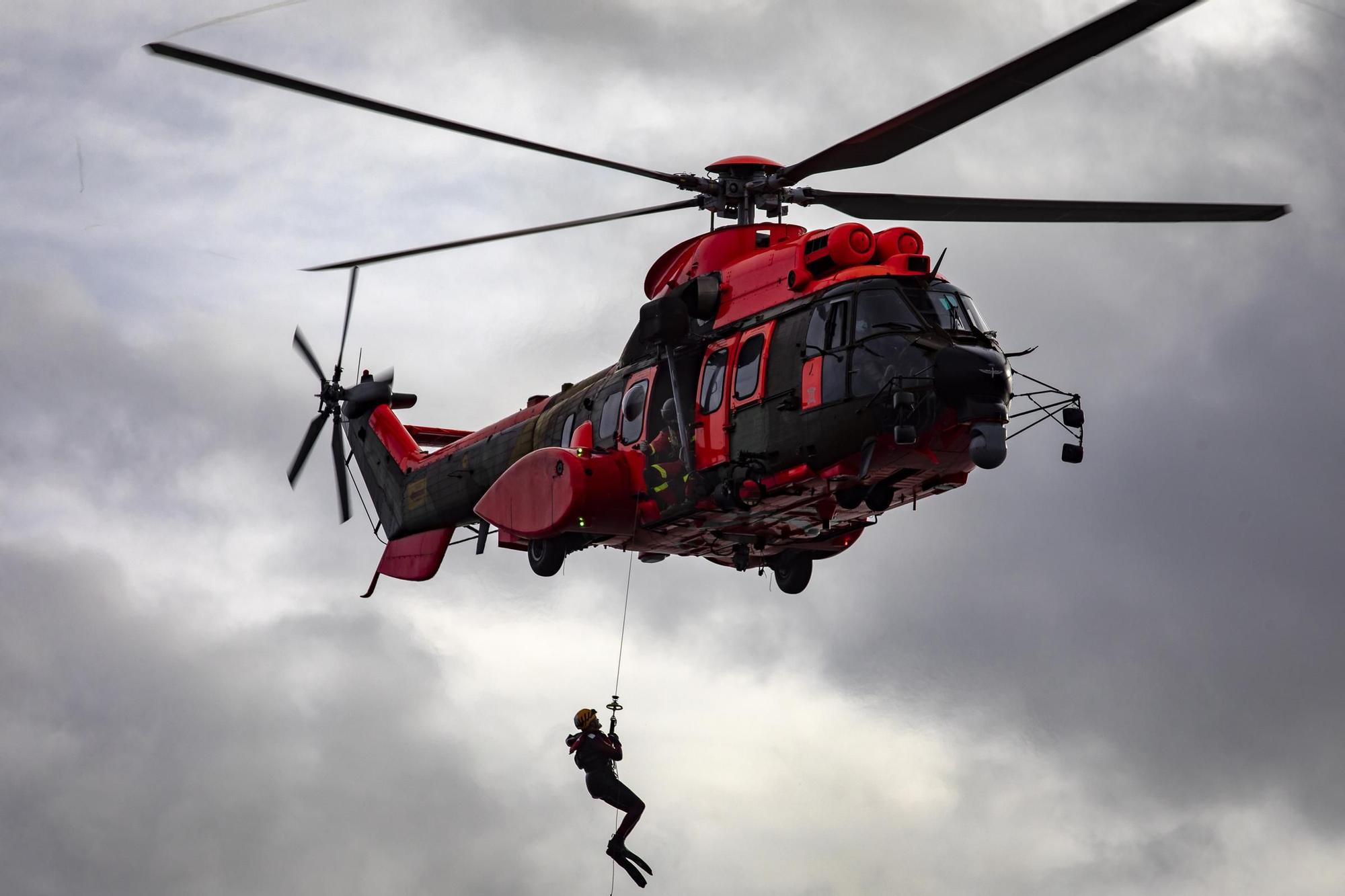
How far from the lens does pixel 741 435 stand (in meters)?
22.2

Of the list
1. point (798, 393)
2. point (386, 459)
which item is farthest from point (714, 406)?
point (386, 459)

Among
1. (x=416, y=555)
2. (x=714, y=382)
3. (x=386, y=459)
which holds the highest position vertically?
(x=386, y=459)

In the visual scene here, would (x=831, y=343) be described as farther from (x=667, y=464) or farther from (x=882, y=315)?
(x=667, y=464)

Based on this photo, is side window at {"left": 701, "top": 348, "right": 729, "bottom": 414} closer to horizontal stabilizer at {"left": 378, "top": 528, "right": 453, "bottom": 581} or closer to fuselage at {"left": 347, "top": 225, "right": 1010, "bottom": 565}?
fuselage at {"left": 347, "top": 225, "right": 1010, "bottom": 565}

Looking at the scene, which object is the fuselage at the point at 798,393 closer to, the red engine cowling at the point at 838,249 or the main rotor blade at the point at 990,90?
the red engine cowling at the point at 838,249

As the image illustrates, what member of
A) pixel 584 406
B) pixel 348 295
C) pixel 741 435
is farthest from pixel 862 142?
pixel 348 295

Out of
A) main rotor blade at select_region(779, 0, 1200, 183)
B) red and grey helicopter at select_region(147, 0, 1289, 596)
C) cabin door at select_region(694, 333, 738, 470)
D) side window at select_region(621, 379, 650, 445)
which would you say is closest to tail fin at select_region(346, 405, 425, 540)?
red and grey helicopter at select_region(147, 0, 1289, 596)

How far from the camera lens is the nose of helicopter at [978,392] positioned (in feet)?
65.3

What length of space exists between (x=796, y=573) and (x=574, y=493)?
12.2 feet

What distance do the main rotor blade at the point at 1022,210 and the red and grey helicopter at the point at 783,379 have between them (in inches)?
1.5

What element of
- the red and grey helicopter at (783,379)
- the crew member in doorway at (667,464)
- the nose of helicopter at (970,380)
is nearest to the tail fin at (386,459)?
the red and grey helicopter at (783,379)

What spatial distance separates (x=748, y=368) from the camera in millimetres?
22344

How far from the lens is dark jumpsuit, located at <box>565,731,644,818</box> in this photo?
84.7 ft

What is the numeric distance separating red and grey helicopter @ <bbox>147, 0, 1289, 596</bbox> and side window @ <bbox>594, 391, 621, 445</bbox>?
4cm
